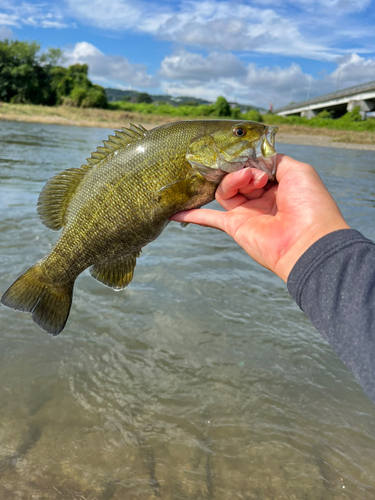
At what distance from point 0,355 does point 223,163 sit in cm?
301

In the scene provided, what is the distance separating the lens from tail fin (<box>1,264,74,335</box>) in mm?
2713

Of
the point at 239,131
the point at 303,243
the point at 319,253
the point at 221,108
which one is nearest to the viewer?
the point at 319,253

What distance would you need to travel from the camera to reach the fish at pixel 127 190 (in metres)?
2.66

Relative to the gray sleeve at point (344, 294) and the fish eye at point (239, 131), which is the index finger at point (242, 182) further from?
the gray sleeve at point (344, 294)

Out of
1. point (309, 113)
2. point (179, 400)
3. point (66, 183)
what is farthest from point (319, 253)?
point (309, 113)

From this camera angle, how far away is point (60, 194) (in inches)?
109

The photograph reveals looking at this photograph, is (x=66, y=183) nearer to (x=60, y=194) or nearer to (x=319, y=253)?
(x=60, y=194)

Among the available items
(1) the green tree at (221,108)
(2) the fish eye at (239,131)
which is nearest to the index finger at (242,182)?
(2) the fish eye at (239,131)

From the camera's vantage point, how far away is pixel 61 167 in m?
13.6

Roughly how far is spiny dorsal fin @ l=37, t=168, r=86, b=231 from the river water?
179 centimetres

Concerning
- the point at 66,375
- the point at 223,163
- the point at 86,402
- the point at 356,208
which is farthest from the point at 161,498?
the point at 356,208

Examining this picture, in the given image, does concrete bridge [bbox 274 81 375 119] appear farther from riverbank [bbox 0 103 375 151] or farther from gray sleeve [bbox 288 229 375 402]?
gray sleeve [bbox 288 229 375 402]

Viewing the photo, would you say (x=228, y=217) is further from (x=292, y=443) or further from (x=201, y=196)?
(x=292, y=443)

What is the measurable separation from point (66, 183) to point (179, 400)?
2.24m
